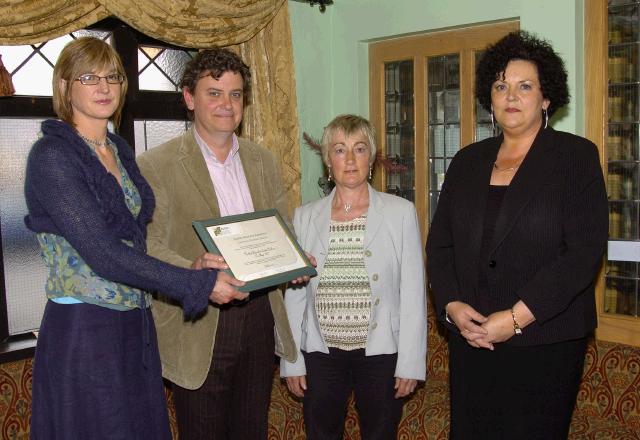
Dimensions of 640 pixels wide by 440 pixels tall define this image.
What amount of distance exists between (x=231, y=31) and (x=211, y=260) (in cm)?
196

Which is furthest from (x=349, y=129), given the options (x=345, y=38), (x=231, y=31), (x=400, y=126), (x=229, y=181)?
(x=345, y=38)

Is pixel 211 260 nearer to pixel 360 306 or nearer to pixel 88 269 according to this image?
pixel 88 269

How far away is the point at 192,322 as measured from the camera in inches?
90.5

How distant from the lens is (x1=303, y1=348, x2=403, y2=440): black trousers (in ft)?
8.06

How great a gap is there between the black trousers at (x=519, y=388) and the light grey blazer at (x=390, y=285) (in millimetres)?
184

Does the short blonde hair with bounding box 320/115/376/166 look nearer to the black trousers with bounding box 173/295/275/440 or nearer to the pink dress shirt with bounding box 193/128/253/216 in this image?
the pink dress shirt with bounding box 193/128/253/216

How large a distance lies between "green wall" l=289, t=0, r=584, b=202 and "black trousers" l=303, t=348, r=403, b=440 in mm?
2097

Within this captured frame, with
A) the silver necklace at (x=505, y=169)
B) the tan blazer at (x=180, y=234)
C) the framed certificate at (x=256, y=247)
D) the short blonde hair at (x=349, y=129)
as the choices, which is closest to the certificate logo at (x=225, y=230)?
the framed certificate at (x=256, y=247)

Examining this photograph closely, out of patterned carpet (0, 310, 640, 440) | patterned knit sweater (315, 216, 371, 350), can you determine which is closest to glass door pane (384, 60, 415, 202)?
patterned carpet (0, 310, 640, 440)

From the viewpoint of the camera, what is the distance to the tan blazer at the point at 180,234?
7.47 feet

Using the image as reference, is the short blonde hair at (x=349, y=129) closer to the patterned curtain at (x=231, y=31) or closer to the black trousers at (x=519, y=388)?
the black trousers at (x=519, y=388)

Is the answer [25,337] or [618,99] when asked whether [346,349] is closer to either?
[25,337]

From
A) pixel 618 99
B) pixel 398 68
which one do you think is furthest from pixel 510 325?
pixel 398 68

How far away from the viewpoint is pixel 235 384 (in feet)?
7.99
